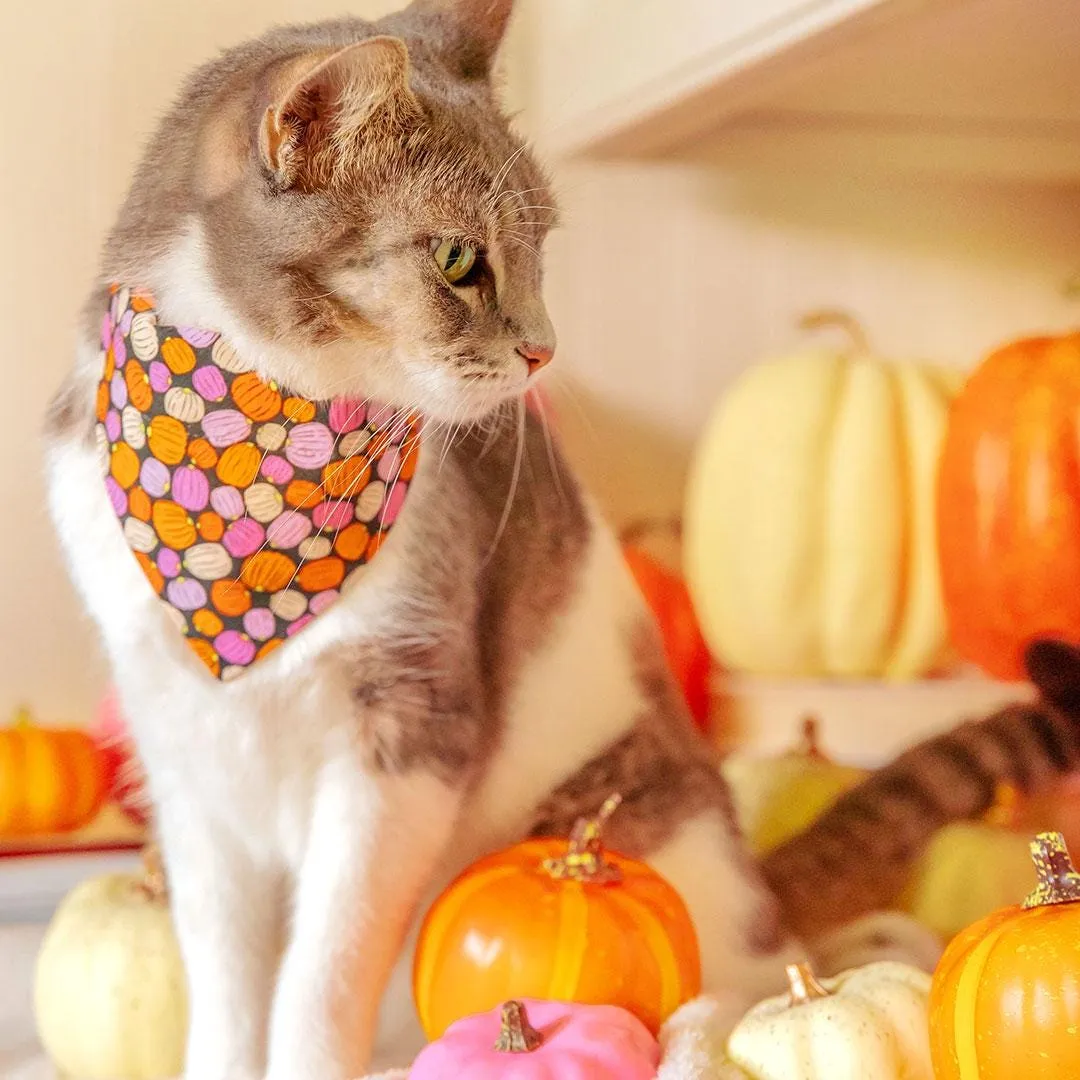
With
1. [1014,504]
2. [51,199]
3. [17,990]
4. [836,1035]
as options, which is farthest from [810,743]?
[51,199]

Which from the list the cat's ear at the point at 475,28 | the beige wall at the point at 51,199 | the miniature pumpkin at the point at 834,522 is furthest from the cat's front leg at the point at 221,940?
the miniature pumpkin at the point at 834,522

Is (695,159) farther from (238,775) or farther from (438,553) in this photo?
(238,775)

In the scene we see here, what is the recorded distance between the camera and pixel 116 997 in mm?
1208

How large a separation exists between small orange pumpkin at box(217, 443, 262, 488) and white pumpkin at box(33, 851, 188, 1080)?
0.48 metres

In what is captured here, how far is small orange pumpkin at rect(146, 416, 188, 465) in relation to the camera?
3.41 ft

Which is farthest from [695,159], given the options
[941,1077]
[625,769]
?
[941,1077]

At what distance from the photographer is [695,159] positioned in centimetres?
202

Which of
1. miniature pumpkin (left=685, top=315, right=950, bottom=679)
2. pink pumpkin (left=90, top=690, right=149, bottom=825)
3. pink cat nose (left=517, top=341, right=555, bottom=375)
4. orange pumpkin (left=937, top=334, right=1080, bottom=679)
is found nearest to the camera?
pink cat nose (left=517, top=341, right=555, bottom=375)

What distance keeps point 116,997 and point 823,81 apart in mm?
1292

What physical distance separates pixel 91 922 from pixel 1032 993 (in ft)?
2.90

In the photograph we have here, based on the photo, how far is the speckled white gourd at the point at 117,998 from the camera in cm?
121

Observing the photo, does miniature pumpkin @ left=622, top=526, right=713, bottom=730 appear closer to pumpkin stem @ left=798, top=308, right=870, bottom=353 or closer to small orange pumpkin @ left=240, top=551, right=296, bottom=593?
pumpkin stem @ left=798, top=308, right=870, bottom=353

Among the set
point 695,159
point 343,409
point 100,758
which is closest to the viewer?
point 343,409

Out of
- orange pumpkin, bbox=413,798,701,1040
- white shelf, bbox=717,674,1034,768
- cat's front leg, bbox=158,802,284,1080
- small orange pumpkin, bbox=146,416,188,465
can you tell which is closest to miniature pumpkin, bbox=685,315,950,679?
white shelf, bbox=717,674,1034,768
